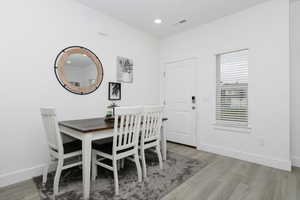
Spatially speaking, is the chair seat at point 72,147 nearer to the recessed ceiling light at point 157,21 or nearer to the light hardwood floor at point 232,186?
the light hardwood floor at point 232,186

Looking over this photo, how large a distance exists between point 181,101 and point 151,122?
1.62 m

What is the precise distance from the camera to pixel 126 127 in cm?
180

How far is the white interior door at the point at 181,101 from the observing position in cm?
345

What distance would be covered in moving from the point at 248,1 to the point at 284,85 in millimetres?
1470

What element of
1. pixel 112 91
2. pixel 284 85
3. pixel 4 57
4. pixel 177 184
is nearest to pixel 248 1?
pixel 284 85

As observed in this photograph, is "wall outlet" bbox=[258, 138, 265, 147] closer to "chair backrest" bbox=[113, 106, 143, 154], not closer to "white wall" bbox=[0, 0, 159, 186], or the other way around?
"chair backrest" bbox=[113, 106, 143, 154]

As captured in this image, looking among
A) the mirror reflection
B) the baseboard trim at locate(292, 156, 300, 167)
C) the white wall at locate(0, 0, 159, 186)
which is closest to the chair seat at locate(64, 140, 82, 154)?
the white wall at locate(0, 0, 159, 186)

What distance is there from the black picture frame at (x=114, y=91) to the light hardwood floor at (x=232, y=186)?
1.73 m

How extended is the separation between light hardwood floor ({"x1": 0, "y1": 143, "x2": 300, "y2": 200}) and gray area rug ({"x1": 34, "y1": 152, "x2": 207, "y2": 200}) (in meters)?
0.10

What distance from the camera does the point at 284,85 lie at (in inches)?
92.6

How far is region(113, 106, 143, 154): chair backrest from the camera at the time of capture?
171 cm

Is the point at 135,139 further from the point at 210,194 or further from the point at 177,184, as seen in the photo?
the point at 210,194

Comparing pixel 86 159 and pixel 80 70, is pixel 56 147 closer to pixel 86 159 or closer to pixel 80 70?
pixel 86 159

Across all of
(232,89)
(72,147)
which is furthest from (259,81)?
(72,147)
